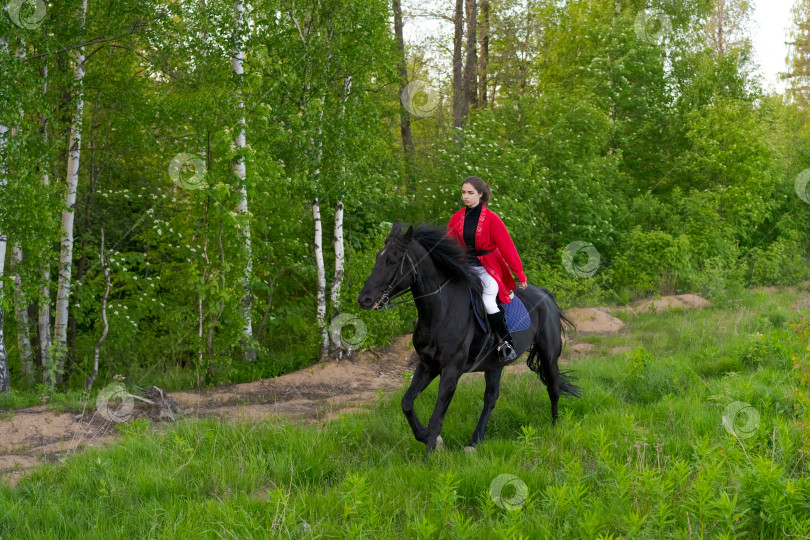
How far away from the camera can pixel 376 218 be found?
16.0m

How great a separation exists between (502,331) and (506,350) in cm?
21

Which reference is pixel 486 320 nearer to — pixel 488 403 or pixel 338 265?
pixel 488 403

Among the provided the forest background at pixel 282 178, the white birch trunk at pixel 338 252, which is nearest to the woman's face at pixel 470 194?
the forest background at pixel 282 178

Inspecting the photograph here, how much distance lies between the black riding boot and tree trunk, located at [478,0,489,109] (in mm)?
18681

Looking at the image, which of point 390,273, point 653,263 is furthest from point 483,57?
point 390,273

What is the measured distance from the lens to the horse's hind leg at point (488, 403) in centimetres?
663

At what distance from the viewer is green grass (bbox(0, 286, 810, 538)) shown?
4.23 metres

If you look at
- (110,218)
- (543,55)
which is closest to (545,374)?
(110,218)

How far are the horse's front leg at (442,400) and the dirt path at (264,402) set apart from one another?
207 centimetres

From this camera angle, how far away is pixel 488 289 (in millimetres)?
6848

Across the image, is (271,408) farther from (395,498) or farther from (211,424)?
(395,498)

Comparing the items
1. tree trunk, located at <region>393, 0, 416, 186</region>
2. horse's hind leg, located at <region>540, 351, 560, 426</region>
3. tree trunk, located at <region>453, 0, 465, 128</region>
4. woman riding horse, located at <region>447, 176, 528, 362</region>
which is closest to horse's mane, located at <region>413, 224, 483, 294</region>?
woman riding horse, located at <region>447, 176, 528, 362</region>

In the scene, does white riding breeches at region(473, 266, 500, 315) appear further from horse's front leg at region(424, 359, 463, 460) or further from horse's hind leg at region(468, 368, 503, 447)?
horse's hind leg at region(468, 368, 503, 447)

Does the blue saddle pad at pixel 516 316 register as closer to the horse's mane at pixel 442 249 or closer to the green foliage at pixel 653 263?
the horse's mane at pixel 442 249
